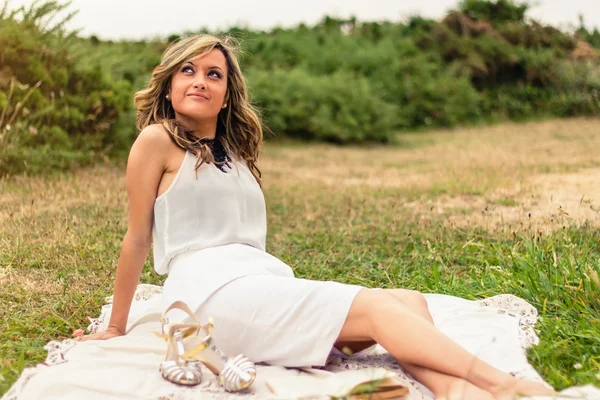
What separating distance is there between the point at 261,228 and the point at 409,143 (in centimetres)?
1100

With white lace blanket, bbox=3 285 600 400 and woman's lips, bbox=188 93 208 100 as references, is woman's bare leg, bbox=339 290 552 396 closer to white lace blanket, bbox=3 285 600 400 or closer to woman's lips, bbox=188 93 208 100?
white lace blanket, bbox=3 285 600 400

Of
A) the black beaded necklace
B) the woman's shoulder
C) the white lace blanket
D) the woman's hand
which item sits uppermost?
the woman's shoulder

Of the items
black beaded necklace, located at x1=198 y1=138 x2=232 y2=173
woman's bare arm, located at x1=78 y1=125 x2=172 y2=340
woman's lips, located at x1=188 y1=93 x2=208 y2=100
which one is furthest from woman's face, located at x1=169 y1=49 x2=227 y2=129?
woman's bare arm, located at x1=78 y1=125 x2=172 y2=340

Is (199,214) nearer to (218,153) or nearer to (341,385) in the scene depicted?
(218,153)

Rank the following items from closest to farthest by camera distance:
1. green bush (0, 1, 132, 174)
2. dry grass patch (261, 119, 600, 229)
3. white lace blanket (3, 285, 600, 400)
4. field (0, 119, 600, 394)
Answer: white lace blanket (3, 285, 600, 400) < field (0, 119, 600, 394) < dry grass patch (261, 119, 600, 229) < green bush (0, 1, 132, 174)

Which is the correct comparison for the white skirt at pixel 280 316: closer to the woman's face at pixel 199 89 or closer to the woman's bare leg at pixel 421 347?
the woman's bare leg at pixel 421 347

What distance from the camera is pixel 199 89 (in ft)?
11.5

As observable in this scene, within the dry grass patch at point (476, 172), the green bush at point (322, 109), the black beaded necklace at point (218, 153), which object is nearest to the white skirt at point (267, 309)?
the black beaded necklace at point (218, 153)

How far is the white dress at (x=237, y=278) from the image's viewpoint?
9.55ft

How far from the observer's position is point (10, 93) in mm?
7637

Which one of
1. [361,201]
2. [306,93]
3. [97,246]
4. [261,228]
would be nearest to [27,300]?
[97,246]

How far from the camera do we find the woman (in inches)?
109

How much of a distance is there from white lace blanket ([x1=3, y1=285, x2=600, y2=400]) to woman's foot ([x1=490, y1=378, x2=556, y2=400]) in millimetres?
104

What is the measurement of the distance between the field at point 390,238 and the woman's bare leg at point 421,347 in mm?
421
